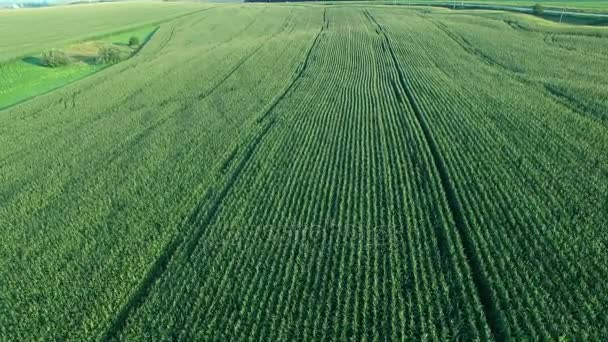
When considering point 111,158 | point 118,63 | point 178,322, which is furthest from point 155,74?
point 178,322

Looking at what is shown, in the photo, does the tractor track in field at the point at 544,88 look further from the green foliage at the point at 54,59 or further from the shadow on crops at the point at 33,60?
the shadow on crops at the point at 33,60

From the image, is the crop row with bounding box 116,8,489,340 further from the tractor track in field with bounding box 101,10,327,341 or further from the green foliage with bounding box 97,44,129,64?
the green foliage with bounding box 97,44,129,64

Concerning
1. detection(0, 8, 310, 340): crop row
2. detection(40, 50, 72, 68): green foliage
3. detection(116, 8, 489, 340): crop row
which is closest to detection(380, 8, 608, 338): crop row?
detection(116, 8, 489, 340): crop row

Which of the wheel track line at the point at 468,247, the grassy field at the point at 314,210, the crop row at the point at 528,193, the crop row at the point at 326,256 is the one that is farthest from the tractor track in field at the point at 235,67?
the wheel track line at the point at 468,247

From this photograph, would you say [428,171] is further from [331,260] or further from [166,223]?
[166,223]

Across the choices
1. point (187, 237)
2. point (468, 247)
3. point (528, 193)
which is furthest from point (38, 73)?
point (528, 193)
